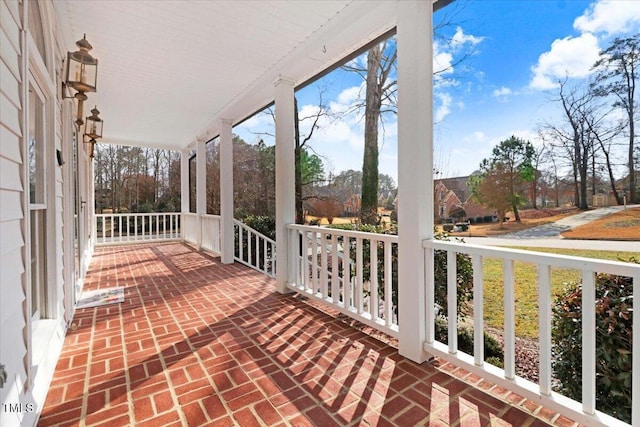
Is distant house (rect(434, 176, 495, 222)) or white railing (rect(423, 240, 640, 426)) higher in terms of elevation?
distant house (rect(434, 176, 495, 222))

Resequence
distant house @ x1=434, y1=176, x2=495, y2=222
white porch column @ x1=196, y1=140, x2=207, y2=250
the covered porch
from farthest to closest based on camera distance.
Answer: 1. white porch column @ x1=196, y1=140, x2=207, y2=250
2. distant house @ x1=434, y1=176, x2=495, y2=222
3. the covered porch

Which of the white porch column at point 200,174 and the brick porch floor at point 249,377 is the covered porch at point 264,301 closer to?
the brick porch floor at point 249,377

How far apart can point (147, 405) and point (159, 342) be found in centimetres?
87

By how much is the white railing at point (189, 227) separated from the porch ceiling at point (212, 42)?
11.8 ft

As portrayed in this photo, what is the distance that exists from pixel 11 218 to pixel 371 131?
201 inches

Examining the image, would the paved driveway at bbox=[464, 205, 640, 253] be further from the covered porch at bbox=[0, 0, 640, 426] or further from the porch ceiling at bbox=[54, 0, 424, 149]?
the porch ceiling at bbox=[54, 0, 424, 149]

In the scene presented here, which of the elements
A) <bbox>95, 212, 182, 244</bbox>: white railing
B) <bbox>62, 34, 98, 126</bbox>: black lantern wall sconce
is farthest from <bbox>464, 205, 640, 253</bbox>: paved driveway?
<bbox>95, 212, 182, 244</bbox>: white railing

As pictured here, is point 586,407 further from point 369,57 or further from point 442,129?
point 369,57

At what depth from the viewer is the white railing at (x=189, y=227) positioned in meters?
7.97

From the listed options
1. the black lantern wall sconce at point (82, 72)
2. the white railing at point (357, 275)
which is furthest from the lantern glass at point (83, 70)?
the white railing at point (357, 275)

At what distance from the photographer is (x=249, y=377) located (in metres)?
2.10

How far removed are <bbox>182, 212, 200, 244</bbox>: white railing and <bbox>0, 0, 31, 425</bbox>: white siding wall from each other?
6323 mm

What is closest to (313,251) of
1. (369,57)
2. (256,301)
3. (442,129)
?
(256,301)

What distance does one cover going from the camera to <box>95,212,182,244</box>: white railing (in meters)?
8.37
